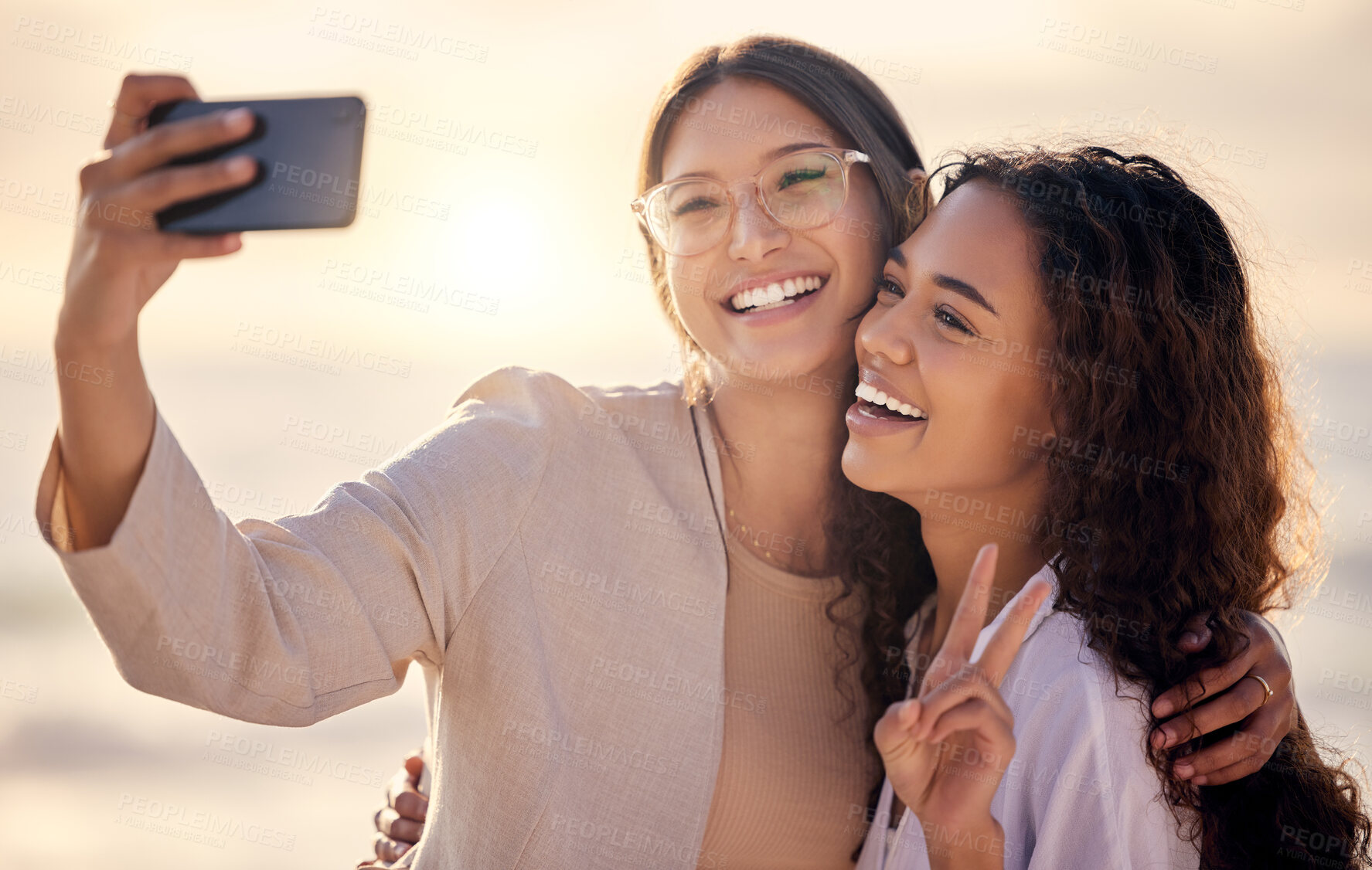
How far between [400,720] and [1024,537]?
467 centimetres

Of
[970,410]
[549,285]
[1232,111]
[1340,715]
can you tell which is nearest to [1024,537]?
[970,410]

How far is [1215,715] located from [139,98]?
2233 mm

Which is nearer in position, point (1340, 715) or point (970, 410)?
A: point (970, 410)

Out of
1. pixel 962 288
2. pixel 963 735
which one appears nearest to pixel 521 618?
pixel 963 735

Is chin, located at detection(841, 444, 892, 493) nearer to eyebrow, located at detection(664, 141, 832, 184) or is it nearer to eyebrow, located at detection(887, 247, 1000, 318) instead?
eyebrow, located at detection(887, 247, 1000, 318)

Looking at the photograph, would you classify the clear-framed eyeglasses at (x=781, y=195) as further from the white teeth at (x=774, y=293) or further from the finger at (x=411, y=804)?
the finger at (x=411, y=804)

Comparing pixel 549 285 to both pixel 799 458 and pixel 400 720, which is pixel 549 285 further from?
pixel 799 458

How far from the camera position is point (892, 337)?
2641mm

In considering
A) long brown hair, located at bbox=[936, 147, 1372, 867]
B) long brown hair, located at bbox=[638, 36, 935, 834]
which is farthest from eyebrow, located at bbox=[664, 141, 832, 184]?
long brown hair, located at bbox=[936, 147, 1372, 867]

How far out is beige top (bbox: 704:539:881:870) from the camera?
8.86ft

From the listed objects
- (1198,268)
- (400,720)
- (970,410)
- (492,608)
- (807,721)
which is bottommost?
(400,720)

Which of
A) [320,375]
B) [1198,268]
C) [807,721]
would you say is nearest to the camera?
[1198,268]

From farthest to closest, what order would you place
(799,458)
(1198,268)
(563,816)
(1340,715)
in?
1. (1340,715)
2. (799,458)
3. (1198,268)
4. (563,816)

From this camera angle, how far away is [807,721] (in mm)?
2824
